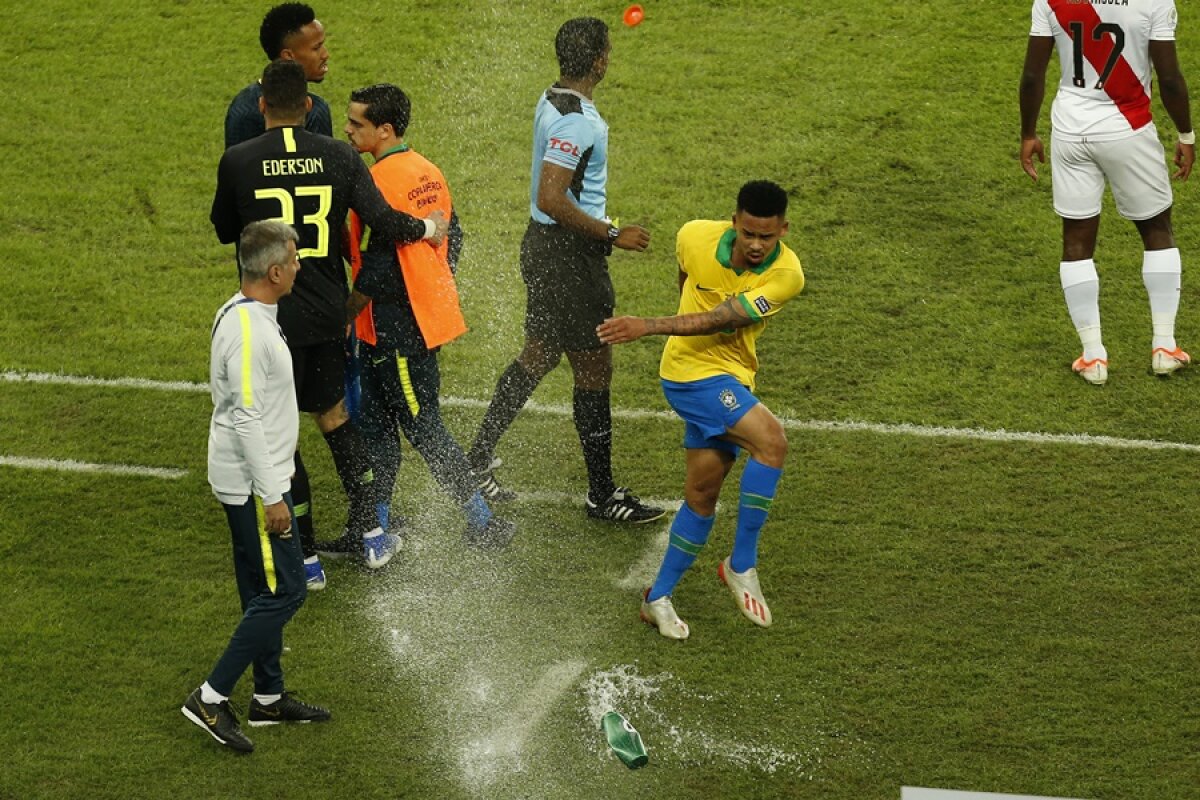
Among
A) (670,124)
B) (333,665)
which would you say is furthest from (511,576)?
(670,124)

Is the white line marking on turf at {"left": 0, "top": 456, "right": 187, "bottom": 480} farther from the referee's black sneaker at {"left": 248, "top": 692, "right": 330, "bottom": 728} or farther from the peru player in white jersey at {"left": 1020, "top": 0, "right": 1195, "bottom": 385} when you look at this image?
the peru player in white jersey at {"left": 1020, "top": 0, "right": 1195, "bottom": 385}

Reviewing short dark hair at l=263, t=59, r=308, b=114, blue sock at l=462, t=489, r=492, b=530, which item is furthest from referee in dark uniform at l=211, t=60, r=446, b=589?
blue sock at l=462, t=489, r=492, b=530

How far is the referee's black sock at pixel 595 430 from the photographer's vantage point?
27.2ft

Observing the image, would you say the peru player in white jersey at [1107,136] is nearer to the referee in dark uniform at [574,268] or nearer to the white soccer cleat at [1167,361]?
the white soccer cleat at [1167,361]

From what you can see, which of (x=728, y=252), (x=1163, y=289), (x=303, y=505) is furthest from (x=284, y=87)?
(x=1163, y=289)

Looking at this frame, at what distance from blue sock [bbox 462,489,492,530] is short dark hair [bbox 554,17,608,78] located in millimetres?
2080

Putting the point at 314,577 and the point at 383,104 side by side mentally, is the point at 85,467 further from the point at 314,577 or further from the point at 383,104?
the point at 383,104

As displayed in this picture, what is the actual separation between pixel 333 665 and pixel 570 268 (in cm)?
230

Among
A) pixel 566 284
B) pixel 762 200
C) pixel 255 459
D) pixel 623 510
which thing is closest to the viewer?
pixel 255 459

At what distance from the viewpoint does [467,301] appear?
10742 mm

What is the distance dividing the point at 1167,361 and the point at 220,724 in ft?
19.0

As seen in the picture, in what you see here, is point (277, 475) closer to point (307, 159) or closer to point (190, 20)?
point (307, 159)

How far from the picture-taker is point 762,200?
22.8 feet

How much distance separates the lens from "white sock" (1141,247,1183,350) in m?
9.55
